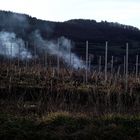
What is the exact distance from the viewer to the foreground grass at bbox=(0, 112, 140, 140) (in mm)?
10250

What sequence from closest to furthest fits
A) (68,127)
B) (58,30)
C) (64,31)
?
(68,127)
(64,31)
(58,30)

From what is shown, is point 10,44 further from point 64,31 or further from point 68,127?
point 68,127

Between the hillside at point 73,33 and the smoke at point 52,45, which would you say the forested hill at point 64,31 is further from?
the smoke at point 52,45

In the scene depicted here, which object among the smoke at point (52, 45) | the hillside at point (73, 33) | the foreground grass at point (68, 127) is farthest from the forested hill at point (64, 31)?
the foreground grass at point (68, 127)

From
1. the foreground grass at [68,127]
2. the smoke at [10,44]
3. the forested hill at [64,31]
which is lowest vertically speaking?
the foreground grass at [68,127]

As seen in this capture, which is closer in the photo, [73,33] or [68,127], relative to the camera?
[68,127]

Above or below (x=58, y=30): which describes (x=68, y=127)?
below

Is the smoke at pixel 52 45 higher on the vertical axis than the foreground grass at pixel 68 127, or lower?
higher

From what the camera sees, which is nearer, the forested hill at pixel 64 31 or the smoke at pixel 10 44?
the smoke at pixel 10 44

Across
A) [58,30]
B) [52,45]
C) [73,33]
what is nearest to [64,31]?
[58,30]

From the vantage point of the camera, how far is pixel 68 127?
10797 millimetres

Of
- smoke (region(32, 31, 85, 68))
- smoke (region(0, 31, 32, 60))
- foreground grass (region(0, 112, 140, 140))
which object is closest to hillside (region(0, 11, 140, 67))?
smoke (region(32, 31, 85, 68))

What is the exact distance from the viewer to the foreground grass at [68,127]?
10250 millimetres

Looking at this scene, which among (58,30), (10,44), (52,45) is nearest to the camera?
(10,44)
